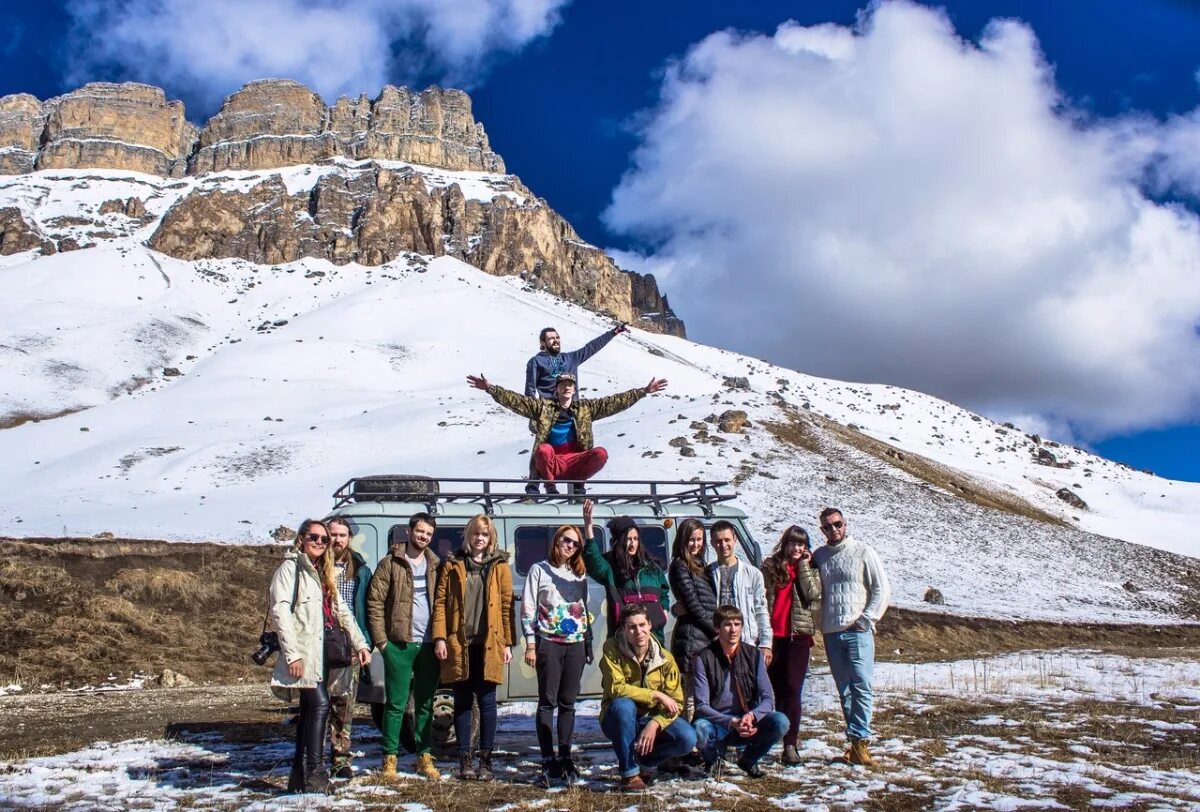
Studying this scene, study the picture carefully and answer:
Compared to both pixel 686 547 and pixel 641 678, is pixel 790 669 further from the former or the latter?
pixel 641 678

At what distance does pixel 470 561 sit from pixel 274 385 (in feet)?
185

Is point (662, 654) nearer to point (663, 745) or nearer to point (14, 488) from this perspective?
point (663, 745)

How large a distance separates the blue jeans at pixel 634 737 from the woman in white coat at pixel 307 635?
209cm

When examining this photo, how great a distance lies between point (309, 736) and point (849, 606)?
15.4 feet

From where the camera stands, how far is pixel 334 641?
284 inches

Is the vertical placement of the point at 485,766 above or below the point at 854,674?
below

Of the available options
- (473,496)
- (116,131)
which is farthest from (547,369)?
(116,131)

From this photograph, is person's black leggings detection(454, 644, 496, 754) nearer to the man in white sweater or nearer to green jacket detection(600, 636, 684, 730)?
green jacket detection(600, 636, 684, 730)

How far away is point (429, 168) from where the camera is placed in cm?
16688

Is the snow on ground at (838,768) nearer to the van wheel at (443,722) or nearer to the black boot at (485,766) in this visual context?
the black boot at (485,766)

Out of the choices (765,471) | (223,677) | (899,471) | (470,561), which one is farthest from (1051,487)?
(470,561)

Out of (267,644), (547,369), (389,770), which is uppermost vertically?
(547,369)

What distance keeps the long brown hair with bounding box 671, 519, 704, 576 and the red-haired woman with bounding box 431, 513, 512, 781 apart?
1532 millimetres

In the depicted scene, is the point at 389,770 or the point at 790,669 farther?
the point at 790,669
